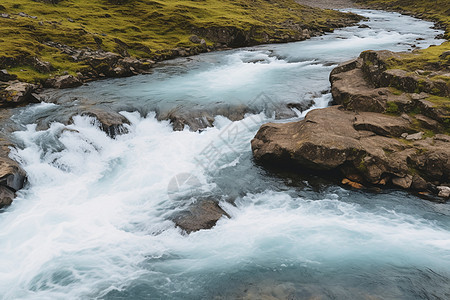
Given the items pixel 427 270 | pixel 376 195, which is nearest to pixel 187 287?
pixel 427 270

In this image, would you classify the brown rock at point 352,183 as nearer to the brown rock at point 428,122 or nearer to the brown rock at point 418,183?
the brown rock at point 418,183

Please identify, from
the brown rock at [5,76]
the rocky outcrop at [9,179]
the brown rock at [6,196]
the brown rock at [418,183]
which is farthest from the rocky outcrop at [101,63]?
the brown rock at [418,183]

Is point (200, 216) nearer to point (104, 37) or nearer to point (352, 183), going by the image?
point (352, 183)

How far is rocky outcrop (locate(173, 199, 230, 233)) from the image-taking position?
37.2 ft

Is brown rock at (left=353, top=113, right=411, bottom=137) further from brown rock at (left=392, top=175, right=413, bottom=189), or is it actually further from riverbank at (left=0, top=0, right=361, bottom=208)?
riverbank at (left=0, top=0, right=361, bottom=208)

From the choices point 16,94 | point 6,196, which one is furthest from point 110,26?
point 6,196

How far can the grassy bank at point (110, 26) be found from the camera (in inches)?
1117

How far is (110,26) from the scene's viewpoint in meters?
43.7

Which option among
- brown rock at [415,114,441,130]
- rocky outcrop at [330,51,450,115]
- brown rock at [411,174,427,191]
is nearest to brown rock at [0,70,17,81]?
rocky outcrop at [330,51,450,115]

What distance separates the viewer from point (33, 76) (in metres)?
25.2

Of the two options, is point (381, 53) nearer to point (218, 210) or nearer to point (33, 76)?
point (218, 210)

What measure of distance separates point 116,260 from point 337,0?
6548 inches

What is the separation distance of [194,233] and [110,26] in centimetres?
4126

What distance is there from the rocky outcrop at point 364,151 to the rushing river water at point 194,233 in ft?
2.67
